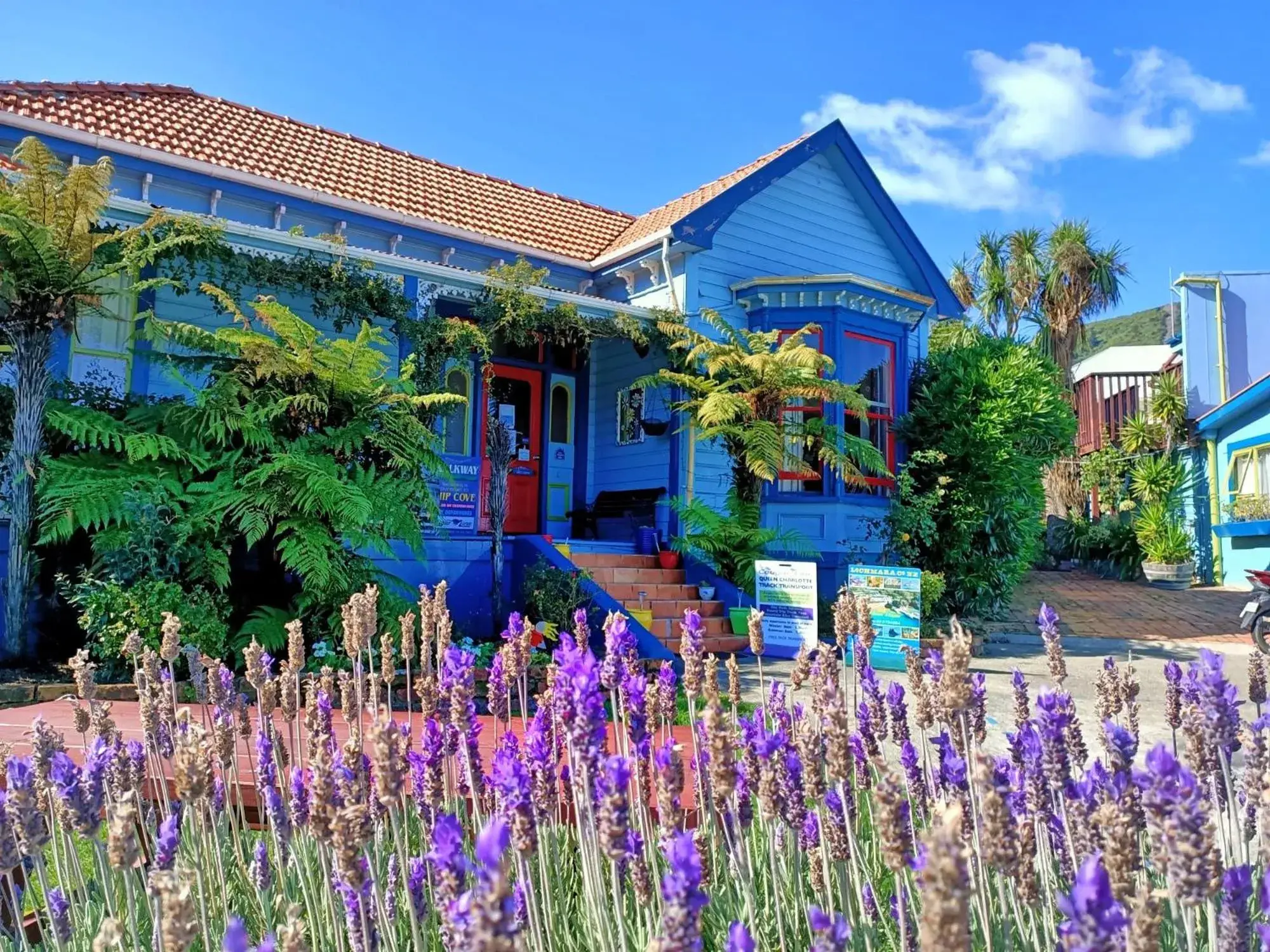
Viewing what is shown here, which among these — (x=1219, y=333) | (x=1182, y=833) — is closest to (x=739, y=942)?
(x=1182, y=833)

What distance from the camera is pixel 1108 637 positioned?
11836mm

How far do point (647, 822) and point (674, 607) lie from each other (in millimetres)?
7813

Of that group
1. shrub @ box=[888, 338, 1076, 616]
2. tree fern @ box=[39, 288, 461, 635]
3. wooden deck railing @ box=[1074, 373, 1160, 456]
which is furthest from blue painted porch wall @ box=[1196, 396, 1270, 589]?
tree fern @ box=[39, 288, 461, 635]

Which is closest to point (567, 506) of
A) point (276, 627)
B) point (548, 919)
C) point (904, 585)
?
point (904, 585)

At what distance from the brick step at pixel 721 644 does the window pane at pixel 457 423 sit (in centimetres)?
380

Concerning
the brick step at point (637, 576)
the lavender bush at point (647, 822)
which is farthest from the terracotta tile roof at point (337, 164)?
the lavender bush at point (647, 822)

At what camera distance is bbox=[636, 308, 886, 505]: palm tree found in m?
10.2

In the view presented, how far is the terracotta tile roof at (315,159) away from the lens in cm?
973

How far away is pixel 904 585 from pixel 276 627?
5962 millimetres

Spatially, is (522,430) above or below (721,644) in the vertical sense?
above

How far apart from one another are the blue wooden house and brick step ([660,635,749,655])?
0.19 m

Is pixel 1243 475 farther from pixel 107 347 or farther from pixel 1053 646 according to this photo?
pixel 107 347

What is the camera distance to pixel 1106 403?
87.7ft

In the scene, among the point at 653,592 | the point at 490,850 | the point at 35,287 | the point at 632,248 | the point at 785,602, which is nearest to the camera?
the point at 490,850
